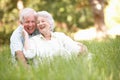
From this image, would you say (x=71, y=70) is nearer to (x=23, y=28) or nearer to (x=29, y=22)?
(x=29, y=22)

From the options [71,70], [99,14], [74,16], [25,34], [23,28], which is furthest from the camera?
[74,16]

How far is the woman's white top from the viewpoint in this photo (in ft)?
19.2

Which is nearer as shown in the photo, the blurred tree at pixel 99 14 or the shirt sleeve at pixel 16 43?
the shirt sleeve at pixel 16 43

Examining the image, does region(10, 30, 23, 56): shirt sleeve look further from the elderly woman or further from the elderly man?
the elderly woman

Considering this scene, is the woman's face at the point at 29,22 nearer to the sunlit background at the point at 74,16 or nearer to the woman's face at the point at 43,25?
the woman's face at the point at 43,25

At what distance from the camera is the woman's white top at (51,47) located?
586cm

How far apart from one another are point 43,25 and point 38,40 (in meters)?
0.21

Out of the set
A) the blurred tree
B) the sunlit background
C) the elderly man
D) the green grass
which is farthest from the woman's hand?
the blurred tree

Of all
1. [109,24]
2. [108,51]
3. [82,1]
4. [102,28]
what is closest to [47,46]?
[108,51]

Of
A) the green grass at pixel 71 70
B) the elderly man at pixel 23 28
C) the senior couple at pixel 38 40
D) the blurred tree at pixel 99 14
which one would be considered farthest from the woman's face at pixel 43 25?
the blurred tree at pixel 99 14

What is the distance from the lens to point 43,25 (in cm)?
612

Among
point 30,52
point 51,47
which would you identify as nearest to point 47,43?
A: point 51,47

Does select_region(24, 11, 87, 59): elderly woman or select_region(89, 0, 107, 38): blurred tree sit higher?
select_region(89, 0, 107, 38): blurred tree

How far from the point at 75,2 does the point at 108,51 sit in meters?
14.6
